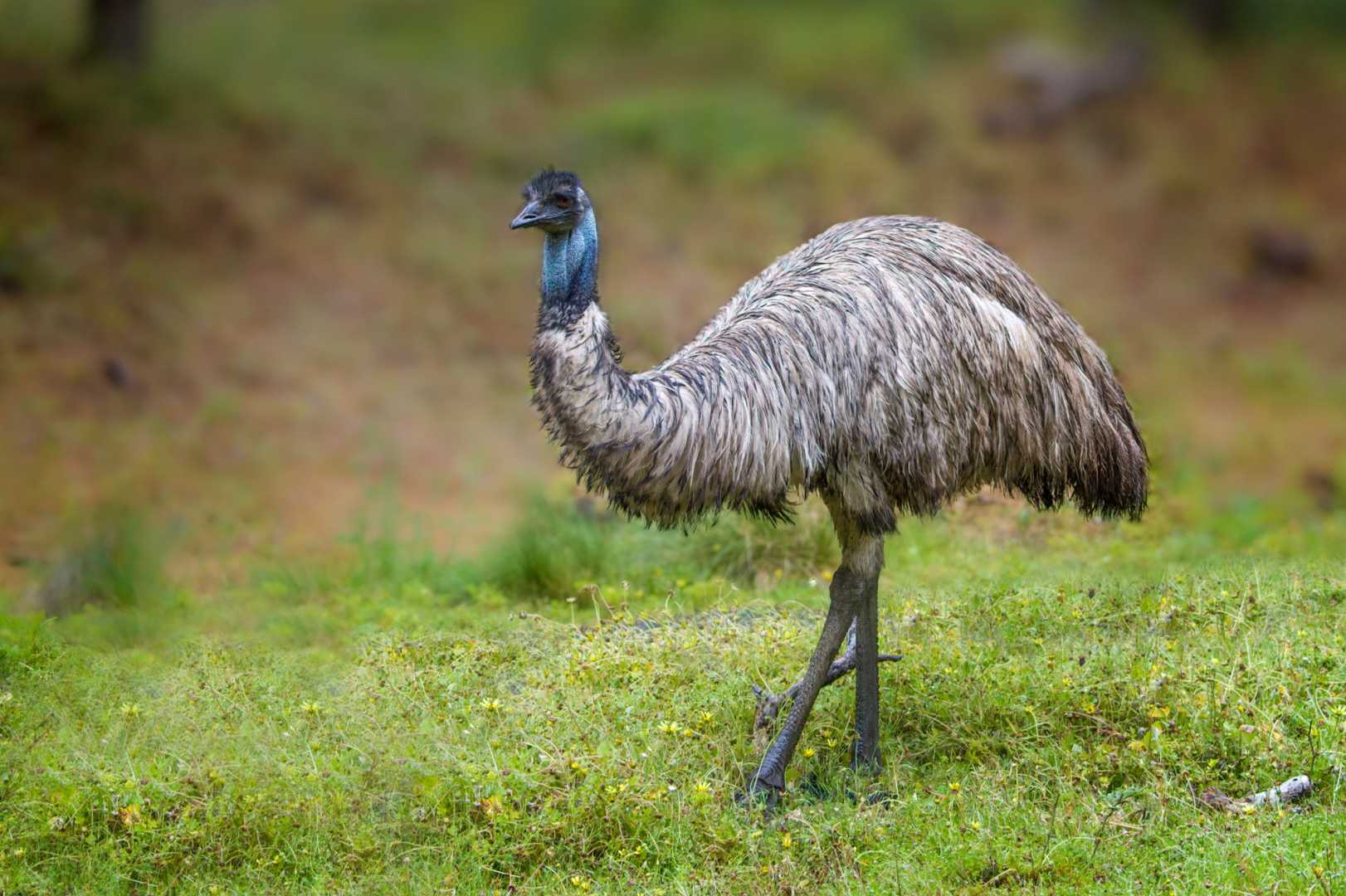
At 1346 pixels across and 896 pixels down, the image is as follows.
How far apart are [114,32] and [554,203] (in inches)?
400

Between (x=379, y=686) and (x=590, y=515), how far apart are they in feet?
9.16

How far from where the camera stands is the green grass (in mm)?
4805

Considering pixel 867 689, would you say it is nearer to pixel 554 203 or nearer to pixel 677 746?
pixel 677 746

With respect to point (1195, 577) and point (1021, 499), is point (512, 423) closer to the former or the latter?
point (1021, 499)

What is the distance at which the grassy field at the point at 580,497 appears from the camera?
4988mm

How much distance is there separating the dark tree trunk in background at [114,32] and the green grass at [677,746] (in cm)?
817

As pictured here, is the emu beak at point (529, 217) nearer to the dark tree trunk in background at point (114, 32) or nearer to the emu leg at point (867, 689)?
the emu leg at point (867, 689)

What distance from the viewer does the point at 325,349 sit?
39.8ft

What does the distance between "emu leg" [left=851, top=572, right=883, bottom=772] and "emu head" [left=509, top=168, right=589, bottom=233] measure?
1542mm

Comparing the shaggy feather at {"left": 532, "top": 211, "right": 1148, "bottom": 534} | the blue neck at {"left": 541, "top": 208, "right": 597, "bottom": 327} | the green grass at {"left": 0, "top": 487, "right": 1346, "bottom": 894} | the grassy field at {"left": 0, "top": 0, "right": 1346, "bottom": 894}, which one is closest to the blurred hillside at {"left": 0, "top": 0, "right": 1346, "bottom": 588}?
the grassy field at {"left": 0, "top": 0, "right": 1346, "bottom": 894}

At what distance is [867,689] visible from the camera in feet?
17.5

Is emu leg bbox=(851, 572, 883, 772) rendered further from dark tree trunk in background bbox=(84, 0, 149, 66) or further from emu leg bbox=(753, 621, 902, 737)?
dark tree trunk in background bbox=(84, 0, 149, 66)

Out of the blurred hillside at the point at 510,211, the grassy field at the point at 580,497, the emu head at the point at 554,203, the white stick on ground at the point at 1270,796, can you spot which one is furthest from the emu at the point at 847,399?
the blurred hillside at the point at 510,211

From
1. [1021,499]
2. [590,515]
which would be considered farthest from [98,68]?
[1021,499]
